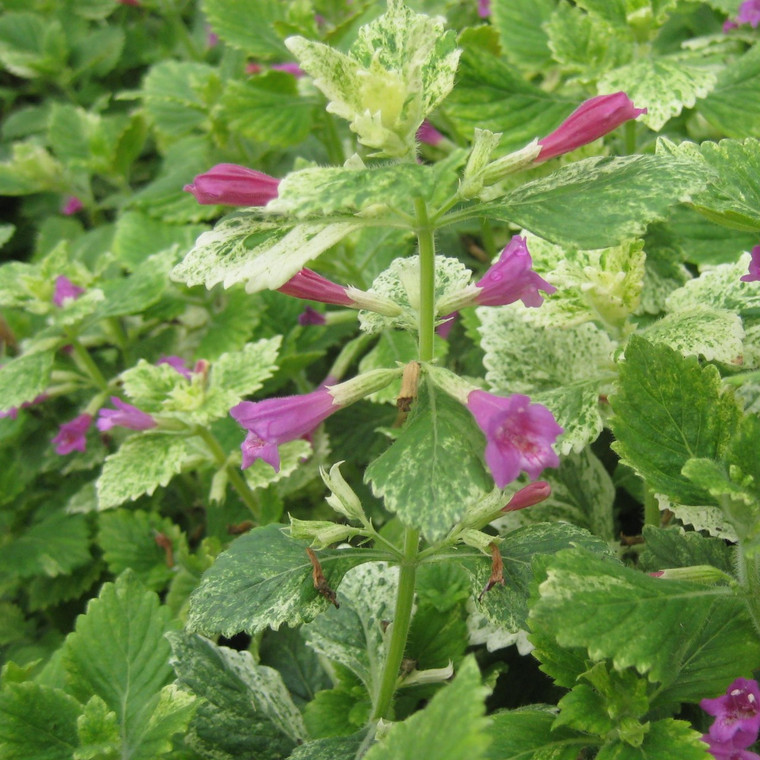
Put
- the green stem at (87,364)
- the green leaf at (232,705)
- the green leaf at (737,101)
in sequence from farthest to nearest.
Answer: the green stem at (87,364)
the green leaf at (737,101)
the green leaf at (232,705)

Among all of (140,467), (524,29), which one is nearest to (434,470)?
(140,467)

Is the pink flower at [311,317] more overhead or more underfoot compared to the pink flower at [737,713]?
more overhead

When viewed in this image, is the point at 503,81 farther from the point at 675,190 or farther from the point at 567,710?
the point at 567,710

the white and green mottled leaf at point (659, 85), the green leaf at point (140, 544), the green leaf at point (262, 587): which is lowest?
the green leaf at point (140, 544)

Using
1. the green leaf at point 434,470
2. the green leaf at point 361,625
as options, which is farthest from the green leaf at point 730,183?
the green leaf at point 361,625

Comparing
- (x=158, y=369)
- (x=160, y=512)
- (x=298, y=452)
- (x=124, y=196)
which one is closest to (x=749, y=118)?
(x=298, y=452)

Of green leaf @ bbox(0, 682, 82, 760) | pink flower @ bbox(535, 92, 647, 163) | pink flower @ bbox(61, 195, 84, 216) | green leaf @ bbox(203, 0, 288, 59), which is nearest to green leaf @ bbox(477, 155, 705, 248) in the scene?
pink flower @ bbox(535, 92, 647, 163)

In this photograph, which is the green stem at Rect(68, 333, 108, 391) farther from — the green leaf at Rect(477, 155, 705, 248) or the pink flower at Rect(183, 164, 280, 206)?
the green leaf at Rect(477, 155, 705, 248)

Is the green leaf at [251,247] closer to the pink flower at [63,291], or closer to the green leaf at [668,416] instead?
the green leaf at [668,416]
